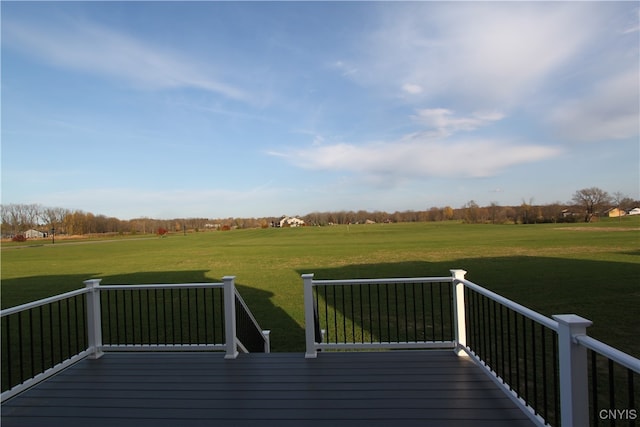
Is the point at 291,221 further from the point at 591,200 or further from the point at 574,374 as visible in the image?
the point at 574,374

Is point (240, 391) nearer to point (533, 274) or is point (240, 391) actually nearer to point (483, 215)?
point (533, 274)

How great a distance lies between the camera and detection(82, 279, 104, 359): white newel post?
4953 mm

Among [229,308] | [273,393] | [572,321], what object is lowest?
[273,393]

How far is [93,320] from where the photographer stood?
5047mm

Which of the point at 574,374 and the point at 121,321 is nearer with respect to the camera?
the point at 574,374

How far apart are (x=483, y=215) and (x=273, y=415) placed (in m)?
125

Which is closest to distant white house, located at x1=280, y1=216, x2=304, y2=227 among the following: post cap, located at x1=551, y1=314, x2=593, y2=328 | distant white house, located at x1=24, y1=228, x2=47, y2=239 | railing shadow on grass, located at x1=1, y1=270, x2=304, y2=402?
distant white house, located at x1=24, y1=228, x2=47, y2=239

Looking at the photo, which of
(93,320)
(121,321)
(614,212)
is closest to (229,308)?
(93,320)

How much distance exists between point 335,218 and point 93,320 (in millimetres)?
150429

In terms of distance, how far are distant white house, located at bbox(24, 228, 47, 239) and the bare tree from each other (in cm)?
14534

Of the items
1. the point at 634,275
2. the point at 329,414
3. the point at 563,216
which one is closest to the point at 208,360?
the point at 329,414

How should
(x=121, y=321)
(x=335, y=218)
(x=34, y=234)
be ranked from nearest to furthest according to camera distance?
(x=121, y=321) → (x=34, y=234) → (x=335, y=218)

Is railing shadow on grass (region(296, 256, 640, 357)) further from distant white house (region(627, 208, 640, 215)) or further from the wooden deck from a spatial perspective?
distant white house (region(627, 208, 640, 215))

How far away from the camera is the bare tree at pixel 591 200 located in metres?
83.6
